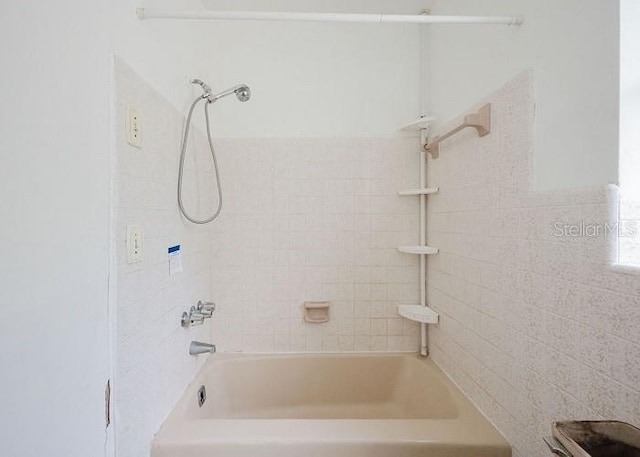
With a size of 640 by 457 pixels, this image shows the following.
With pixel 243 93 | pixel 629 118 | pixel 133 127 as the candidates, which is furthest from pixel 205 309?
pixel 629 118

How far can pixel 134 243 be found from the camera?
92 cm

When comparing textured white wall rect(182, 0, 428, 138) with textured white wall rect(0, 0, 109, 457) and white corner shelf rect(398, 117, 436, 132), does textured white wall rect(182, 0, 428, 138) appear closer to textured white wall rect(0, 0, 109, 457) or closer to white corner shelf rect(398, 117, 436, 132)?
white corner shelf rect(398, 117, 436, 132)

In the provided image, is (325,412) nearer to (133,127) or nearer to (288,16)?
(133,127)

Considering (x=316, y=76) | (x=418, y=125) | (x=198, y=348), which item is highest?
(x=316, y=76)

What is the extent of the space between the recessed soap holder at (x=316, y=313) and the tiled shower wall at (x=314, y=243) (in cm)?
4

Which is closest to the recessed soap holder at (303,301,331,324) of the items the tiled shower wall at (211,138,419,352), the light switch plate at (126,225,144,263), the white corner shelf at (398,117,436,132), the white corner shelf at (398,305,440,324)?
the tiled shower wall at (211,138,419,352)

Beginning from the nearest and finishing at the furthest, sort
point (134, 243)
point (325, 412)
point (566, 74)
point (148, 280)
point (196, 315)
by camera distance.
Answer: point (566, 74)
point (134, 243)
point (148, 280)
point (196, 315)
point (325, 412)

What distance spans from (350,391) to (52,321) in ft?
5.15

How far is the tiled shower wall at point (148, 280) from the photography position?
869mm

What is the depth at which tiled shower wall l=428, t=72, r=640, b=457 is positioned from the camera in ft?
2.25

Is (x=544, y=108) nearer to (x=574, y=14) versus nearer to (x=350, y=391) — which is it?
(x=574, y=14)

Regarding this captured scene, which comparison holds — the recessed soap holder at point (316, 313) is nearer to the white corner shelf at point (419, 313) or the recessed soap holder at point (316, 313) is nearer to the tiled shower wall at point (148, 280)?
the white corner shelf at point (419, 313)

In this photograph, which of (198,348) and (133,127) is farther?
(198,348)

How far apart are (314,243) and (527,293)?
113cm
